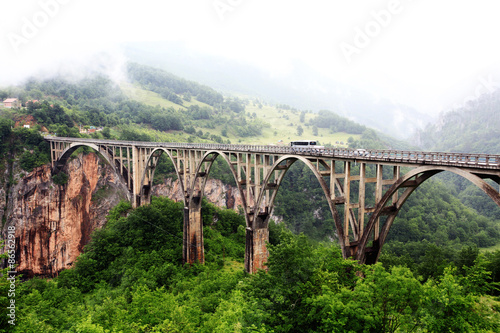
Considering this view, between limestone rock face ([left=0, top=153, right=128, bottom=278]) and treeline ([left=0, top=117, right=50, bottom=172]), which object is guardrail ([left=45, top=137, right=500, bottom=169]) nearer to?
limestone rock face ([left=0, top=153, right=128, bottom=278])

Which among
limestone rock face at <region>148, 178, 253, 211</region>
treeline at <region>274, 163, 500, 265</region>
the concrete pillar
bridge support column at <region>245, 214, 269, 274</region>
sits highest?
the concrete pillar

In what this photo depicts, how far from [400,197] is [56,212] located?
6776 centimetres

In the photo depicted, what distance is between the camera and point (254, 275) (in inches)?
717

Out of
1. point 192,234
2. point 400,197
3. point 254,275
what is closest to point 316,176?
point 400,197

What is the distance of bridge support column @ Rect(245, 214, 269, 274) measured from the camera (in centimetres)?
3241

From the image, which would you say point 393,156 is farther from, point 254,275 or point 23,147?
point 23,147

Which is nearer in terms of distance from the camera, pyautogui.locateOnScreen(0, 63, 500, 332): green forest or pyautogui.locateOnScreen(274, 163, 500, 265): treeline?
pyautogui.locateOnScreen(0, 63, 500, 332): green forest

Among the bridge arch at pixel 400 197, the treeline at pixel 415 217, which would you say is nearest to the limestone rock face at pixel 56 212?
the bridge arch at pixel 400 197

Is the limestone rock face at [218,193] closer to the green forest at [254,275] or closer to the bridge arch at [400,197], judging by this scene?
the green forest at [254,275]

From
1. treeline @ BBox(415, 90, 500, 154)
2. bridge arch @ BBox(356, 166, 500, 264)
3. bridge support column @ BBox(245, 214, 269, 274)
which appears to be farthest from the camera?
Answer: treeline @ BBox(415, 90, 500, 154)

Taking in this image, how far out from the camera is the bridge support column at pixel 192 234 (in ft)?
138

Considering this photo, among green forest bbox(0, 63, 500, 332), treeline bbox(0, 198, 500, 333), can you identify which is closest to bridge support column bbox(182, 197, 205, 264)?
green forest bbox(0, 63, 500, 332)

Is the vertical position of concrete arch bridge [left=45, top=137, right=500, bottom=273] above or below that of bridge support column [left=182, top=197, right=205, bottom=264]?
above

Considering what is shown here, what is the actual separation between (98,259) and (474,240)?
91.5m
